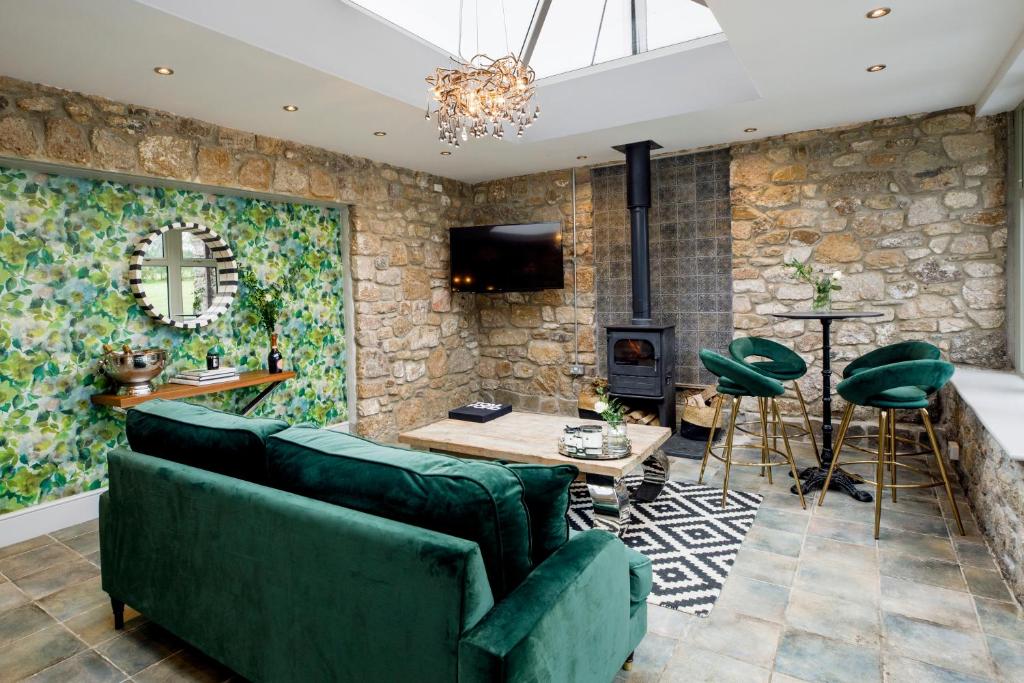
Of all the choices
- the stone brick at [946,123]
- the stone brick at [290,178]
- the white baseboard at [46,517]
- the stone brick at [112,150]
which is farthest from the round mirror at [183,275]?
the stone brick at [946,123]

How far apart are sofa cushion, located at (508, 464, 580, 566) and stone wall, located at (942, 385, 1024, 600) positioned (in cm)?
189

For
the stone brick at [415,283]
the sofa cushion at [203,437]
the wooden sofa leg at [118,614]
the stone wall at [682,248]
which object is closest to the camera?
the sofa cushion at [203,437]

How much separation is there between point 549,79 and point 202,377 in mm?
3014

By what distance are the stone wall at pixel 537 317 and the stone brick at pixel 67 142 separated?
3.48m

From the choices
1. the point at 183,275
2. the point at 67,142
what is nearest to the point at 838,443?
the point at 183,275

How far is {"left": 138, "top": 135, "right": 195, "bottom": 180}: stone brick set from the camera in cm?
347

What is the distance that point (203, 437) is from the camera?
6.39 feet

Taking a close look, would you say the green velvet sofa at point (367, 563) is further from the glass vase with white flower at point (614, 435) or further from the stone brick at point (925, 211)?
the stone brick at point (925, 211)

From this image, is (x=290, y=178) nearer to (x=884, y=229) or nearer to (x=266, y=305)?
(x=266, y=305)

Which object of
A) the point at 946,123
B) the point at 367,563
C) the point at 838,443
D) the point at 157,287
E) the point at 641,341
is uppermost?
the point at 946,123

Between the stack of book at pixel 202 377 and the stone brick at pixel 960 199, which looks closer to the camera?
the stack of book at pixel 202 377

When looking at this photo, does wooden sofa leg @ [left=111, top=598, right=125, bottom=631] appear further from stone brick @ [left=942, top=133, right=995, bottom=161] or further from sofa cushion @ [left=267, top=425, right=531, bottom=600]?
stone brick @ [left=942, top=133, right=995, bottom=161]

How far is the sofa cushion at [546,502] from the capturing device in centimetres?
156

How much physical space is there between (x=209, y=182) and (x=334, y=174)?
1039 millimetres
